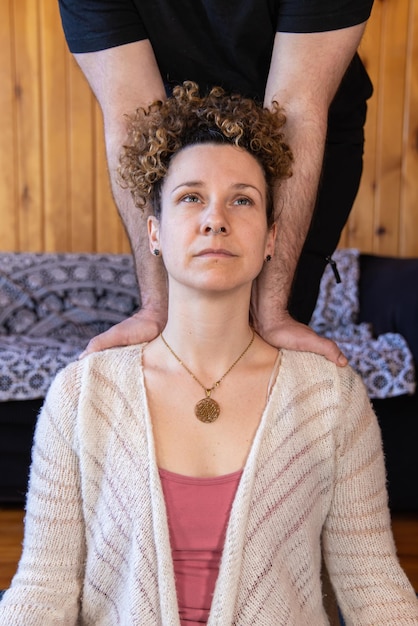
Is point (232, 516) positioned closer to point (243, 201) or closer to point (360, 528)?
point (360, 528)

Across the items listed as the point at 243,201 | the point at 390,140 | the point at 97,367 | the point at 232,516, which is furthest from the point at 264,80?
the point at 390,140

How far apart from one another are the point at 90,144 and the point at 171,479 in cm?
263

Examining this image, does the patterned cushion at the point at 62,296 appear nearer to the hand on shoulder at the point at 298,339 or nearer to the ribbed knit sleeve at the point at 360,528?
the hand on shoulder at the point at 298,339

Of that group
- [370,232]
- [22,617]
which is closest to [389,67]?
[370,232]

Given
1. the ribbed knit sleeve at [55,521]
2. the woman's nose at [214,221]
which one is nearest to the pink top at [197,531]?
the ribbed knit sleeve at [55,521]

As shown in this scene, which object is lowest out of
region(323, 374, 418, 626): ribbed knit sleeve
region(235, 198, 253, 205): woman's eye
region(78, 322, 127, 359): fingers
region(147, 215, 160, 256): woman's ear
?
region(323, 374, 418, 626): ribbed knit sleeve

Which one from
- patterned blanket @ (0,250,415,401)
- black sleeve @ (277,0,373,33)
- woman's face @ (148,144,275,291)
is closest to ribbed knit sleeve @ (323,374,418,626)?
woman's face @ (148,144,275,291)

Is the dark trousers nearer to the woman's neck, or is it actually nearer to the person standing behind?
the person standing behind

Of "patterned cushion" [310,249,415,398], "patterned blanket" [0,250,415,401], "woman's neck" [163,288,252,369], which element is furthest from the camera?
"patterned blanket" [0,250,415,401]

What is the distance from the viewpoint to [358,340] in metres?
2.80

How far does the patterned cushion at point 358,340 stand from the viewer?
2.52m

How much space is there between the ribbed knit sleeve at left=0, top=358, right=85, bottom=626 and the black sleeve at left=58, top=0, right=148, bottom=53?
639 millimetres

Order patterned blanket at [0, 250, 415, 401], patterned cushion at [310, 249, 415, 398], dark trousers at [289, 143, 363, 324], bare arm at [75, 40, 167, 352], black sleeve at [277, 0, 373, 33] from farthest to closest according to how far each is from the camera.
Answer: patterned blanket at [0, 250, 415, 401], patterned cushion at [310, 249, 415, 398], dark trousers at [289, 143, 363, 324], bare arm at [75, 40, 167, 352], black sleeve at [277, 0, 373, 33]

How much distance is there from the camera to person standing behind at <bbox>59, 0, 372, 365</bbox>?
1351mm
